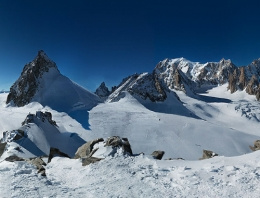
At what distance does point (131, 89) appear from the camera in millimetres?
75438

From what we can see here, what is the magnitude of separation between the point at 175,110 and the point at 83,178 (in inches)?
2436

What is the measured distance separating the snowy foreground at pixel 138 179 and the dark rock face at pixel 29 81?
54745 millimetres

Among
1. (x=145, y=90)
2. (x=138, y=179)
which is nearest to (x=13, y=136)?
(x=138, y=179)

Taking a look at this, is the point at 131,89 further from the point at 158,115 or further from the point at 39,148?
the point at 39,148

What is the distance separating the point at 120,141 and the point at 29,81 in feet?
191

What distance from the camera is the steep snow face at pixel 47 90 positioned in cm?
6106

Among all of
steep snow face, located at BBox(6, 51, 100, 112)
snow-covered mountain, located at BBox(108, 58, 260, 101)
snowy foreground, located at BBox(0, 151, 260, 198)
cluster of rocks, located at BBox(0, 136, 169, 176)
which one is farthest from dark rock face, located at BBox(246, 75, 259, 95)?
snowy foreground, located at BBox(0, 151, 260, 198)

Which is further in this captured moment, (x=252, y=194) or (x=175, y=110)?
(x=175, y=110)

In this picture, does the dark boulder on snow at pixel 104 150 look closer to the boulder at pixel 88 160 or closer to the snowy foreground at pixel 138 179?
the boulder at pixel 88 160

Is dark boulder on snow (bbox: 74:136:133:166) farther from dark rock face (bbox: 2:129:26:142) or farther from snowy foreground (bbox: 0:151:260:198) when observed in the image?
dark rock face (bbox: 2:129:26:142)

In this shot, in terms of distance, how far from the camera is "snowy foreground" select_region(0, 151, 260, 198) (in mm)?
10336

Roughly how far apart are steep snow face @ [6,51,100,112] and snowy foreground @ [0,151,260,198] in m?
44.9

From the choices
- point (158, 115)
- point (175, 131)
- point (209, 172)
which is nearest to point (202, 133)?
point (175, 131)

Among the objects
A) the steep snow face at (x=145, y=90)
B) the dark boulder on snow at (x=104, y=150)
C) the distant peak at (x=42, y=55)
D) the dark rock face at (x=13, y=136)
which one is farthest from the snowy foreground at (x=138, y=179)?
the distant peak at (x=42, y=55)
